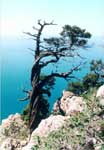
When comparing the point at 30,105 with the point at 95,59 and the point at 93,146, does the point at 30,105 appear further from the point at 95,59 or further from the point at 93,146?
the point at 93,146

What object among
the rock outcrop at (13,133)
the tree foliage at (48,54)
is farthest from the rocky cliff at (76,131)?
the tree foliage at (48,54)

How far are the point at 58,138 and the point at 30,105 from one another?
710 cm

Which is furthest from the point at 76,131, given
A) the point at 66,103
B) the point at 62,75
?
the point at 62,75

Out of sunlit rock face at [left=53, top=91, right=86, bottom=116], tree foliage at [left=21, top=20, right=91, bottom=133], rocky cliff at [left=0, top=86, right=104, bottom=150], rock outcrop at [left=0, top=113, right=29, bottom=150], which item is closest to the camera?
rocky cliff at [left=0, top=86, right=104, bottom=150]

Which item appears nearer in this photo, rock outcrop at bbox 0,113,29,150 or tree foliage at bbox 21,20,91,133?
rock outcrop at bbox 0,113,29,150

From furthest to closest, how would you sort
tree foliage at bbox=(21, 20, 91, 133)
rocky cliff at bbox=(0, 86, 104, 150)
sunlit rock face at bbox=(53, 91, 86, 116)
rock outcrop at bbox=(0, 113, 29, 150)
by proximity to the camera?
tree foliage at bbox=(21, 20, 91, 133) → rock outcrop at bbox=(0, 113, 29, 150) → sunlit rock face at bbox=(53, 91, 86, 116) → rocky cliff at bbox=(0, 86, 104, 150)

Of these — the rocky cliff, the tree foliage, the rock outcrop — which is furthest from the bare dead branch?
the rocky cliff

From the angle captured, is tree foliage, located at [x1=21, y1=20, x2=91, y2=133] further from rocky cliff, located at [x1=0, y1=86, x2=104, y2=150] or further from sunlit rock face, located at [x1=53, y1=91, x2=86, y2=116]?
rocky cliff, located at [x1=0, y1=86, x2=104, y2=150]

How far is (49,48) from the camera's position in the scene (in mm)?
19141

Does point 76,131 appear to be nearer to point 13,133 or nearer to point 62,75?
point 13,133

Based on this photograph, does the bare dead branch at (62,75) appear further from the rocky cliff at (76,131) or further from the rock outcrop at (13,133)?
the rocky cliff at (76,131)

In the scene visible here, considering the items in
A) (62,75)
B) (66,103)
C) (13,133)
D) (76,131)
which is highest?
(62,75)

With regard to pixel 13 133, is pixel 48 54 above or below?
above

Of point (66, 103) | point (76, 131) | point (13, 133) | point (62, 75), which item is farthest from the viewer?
point (62, 75)
